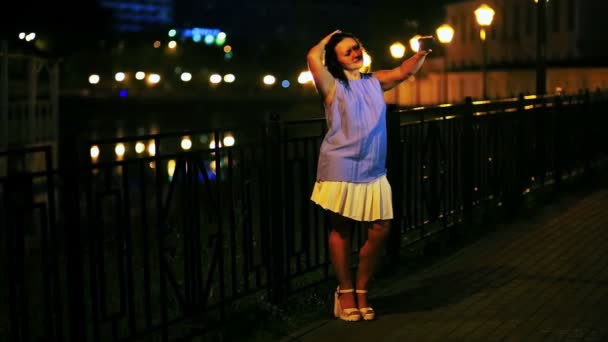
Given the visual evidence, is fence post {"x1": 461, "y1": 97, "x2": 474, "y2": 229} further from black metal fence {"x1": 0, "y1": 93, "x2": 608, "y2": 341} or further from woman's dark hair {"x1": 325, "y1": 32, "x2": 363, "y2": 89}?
woman's dark hair {"x1": 325, "y1": 32, "x2": 363, "y2": 89}

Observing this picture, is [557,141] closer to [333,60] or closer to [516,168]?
[516,168]

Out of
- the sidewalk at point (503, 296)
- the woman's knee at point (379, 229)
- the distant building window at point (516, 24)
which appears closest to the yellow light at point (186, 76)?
the distant building window at point (516, 24)

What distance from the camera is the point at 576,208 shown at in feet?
38.5

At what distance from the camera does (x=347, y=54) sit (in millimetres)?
6152

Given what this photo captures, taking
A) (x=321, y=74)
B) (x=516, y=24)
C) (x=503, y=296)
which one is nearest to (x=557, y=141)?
(x=503, y=296)

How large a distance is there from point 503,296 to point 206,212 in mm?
2220

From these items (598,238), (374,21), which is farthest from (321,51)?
(374,21)

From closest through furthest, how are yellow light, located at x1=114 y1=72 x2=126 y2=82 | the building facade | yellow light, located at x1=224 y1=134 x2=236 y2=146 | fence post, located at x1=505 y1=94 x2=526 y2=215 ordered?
yellow light, located at x1=224 y1=134 x2=236 y2=146 < fence post, located at x1=505 y1=94 x2=526 y2=215 < the building facade < yellow light, located at x1=114 y1=72 x2=126 y2=82

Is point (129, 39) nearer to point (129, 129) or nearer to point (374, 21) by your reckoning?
point (374, 21)

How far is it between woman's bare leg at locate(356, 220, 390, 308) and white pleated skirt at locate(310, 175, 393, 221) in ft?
0.49

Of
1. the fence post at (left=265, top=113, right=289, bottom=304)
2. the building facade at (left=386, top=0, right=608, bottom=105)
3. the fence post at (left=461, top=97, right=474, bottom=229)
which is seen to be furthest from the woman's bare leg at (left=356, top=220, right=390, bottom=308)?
the building facade at (left=386, top=0, right=608, bottom=105)

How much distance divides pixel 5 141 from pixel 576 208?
36.9 ft

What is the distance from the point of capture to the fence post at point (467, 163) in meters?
9.84

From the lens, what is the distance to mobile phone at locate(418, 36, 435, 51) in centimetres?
655
